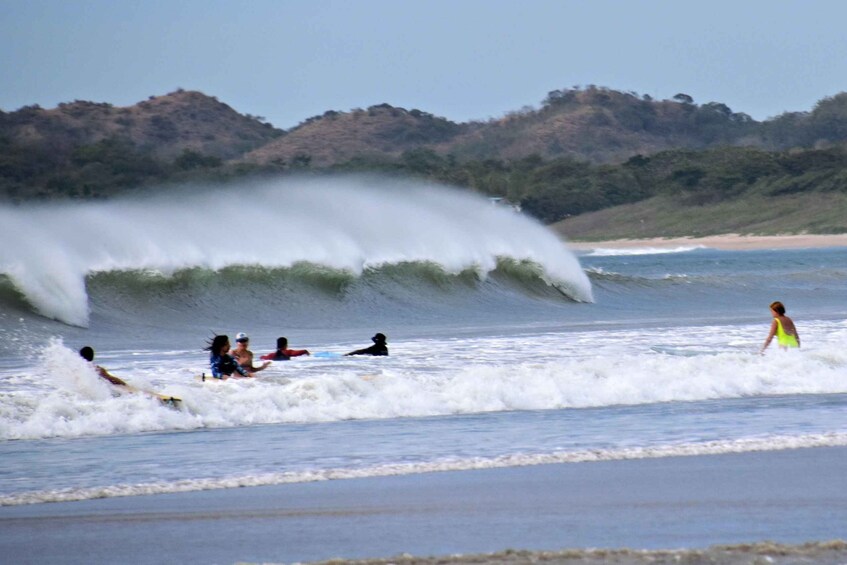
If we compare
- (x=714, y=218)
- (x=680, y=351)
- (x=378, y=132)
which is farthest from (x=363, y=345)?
(x=378, y=132)

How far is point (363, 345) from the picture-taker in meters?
18.2

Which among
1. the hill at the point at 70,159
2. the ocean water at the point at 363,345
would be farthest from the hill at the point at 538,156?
the ocean water at the point at 363,345

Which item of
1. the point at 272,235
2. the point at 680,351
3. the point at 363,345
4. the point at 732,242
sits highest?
the point at 732,242

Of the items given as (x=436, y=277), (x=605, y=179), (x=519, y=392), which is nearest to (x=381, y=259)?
(x=436, y=277)

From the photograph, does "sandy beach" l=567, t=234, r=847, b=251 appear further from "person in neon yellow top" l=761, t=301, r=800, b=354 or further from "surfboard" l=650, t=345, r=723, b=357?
"person in neon yellow top" l=761, t=301, r=800, b=354

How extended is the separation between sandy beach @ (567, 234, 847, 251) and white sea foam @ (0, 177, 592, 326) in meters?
47.3

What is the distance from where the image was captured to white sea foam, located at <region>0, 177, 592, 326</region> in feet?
78.5

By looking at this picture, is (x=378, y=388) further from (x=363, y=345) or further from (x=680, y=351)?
(x=363, y=345)

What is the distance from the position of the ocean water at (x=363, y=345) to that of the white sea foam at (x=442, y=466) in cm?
3

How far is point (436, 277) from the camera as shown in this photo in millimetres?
28875

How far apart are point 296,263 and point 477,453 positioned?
63.1 ft

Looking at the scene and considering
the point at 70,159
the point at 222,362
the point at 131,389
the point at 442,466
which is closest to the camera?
the point at 442,466

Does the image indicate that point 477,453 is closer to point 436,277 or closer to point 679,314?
point 679,314

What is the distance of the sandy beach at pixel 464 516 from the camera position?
6.27 metres
